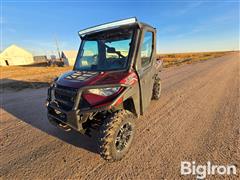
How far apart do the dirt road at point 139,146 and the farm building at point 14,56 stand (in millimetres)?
60830

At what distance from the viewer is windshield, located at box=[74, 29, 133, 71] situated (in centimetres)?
292

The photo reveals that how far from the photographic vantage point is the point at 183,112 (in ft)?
14.0

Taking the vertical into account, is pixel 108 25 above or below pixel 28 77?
above

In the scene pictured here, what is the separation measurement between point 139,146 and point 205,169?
110 centimetres

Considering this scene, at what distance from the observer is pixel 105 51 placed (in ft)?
10.8

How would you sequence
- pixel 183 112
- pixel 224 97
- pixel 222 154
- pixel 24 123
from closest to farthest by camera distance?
pixel 222 154
pixel 24 123
pixel 183 112
pixel 224 97

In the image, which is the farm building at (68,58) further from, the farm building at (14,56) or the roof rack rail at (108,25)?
the roof rack rail at (108,25)

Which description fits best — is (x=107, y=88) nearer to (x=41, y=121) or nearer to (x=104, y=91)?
(x=104, y=91)

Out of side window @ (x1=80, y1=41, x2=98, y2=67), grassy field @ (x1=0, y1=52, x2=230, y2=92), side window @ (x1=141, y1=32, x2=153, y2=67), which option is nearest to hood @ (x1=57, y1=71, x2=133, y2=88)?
side window @ (x1=80, y1=41, x2=98, y2=67)

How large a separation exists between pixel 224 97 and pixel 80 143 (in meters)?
5.28

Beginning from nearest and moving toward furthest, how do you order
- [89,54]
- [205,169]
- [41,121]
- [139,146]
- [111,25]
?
1. [205,169]
2. [139,146]
3. [111,25]
4. [89,54]
5. [41,121]

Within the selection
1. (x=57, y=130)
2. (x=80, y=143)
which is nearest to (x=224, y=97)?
(x=80, y=143)

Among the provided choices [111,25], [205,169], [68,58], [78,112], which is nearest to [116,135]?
[78,112]

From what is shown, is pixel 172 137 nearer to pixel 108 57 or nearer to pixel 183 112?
pixel 183 112
